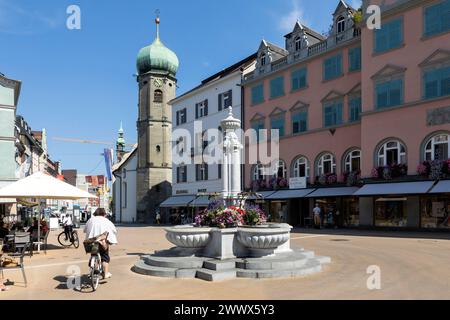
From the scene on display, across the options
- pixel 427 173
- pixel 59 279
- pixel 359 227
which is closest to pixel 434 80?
pixel 427 173

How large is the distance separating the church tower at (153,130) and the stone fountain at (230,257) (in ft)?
126

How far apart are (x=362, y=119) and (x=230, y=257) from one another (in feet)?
61.7

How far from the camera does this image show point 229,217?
445 inches

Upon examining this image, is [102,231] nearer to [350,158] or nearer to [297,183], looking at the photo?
[350,158]

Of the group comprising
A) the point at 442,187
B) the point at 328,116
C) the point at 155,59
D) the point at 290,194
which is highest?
the point at 155,59

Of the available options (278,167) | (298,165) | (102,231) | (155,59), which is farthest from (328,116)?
(155,59)

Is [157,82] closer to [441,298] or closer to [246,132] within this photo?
[246,132]

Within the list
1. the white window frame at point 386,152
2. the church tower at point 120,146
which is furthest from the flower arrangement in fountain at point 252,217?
the church tower at point 120,146

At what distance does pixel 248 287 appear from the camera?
8.27 m

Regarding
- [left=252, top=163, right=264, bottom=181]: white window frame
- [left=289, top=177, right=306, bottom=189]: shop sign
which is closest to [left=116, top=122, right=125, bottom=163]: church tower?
[left=252, top=163, right=264, bottom=181]: white window frame

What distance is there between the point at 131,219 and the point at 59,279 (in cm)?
4376

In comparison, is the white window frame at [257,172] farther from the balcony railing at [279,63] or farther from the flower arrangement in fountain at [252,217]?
the flower arrangement in fountain at [252,217]

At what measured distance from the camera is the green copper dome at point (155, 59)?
4994 cm

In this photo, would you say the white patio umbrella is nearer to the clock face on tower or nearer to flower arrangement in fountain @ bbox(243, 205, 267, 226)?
flower arrangement in fountain @ bbox(243, 205, 267, 226)
